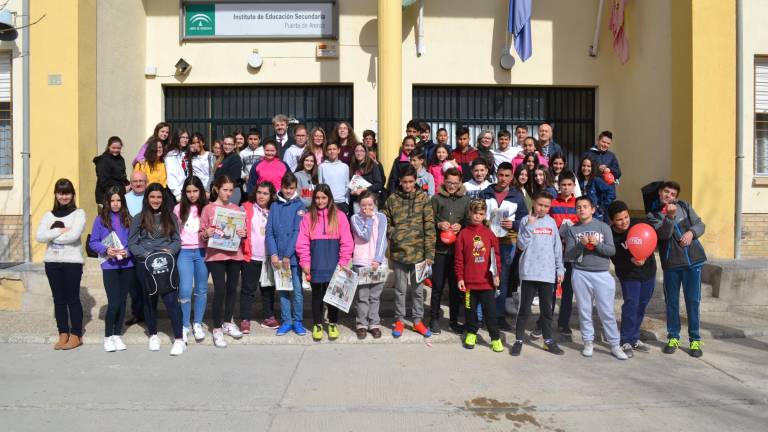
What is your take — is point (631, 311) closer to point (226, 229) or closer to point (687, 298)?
point (687, 298)

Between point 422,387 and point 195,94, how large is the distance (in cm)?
809

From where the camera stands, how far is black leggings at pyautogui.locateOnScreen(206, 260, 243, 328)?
613 cm

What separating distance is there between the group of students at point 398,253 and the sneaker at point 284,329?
0.01 m

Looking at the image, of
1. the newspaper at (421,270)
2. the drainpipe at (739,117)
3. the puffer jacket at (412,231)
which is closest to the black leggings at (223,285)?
the puffer jacket at (412,231)

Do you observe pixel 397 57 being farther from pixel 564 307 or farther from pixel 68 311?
pixel 68 311

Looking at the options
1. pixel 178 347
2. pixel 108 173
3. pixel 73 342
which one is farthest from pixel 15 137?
pixel 178 347

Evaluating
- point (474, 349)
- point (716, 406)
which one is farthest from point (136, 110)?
point (716, 406)

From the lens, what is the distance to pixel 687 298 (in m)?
5.96

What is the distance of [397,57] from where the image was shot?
9.16m

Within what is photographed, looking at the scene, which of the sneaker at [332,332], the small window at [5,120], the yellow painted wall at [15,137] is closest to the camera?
the sneaker at [332,332]

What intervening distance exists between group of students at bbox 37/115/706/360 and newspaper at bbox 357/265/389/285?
7 cm

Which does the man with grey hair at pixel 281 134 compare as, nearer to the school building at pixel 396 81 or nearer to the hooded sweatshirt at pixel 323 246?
the school building at pixel 396 81

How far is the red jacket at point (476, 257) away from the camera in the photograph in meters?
5.88

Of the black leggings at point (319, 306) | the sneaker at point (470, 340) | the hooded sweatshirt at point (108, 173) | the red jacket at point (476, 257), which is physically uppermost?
the hooded sweatshirt at point (108, 173)
